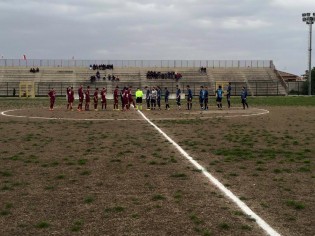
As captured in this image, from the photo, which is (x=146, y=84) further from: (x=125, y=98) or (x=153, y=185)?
(x=153, y=185)

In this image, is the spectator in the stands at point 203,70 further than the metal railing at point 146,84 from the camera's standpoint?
Yes

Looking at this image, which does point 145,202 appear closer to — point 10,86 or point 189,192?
point 189,192

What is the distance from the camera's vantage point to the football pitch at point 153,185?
6223 millimetres

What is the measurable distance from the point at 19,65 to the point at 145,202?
3201 inches

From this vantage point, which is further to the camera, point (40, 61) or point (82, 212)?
point (40, 61)

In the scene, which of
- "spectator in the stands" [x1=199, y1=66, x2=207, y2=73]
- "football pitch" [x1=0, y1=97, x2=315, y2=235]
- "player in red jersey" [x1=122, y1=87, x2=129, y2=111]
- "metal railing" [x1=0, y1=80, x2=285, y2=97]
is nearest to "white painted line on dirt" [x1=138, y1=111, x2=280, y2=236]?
"football pitch" [x1=0, y1=97, x2=315, y2=235]

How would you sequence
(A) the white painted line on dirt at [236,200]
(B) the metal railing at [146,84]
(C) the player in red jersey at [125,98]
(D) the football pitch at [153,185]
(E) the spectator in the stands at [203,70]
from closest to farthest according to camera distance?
(A) the white painted line on dirt at [236,200] < (D) the football pitch at [153,185] < (C) the player in red jersey at [125,98] < (B) the metal railing at [146,84] < (E) the spectator in the stands at [203,70]

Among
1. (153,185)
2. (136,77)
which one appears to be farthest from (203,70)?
(153,185)

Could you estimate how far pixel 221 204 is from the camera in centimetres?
718

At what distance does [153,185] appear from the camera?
862 centimetres

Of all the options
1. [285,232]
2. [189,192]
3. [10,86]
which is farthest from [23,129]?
[10,86]

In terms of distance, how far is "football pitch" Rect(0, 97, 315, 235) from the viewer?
20.4 feet

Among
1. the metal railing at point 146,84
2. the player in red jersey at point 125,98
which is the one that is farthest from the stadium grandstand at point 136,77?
the player in red jersey at point 125,98

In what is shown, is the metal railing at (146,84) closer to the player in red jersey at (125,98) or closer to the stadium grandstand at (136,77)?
the stadium grandstand at (136,77)
